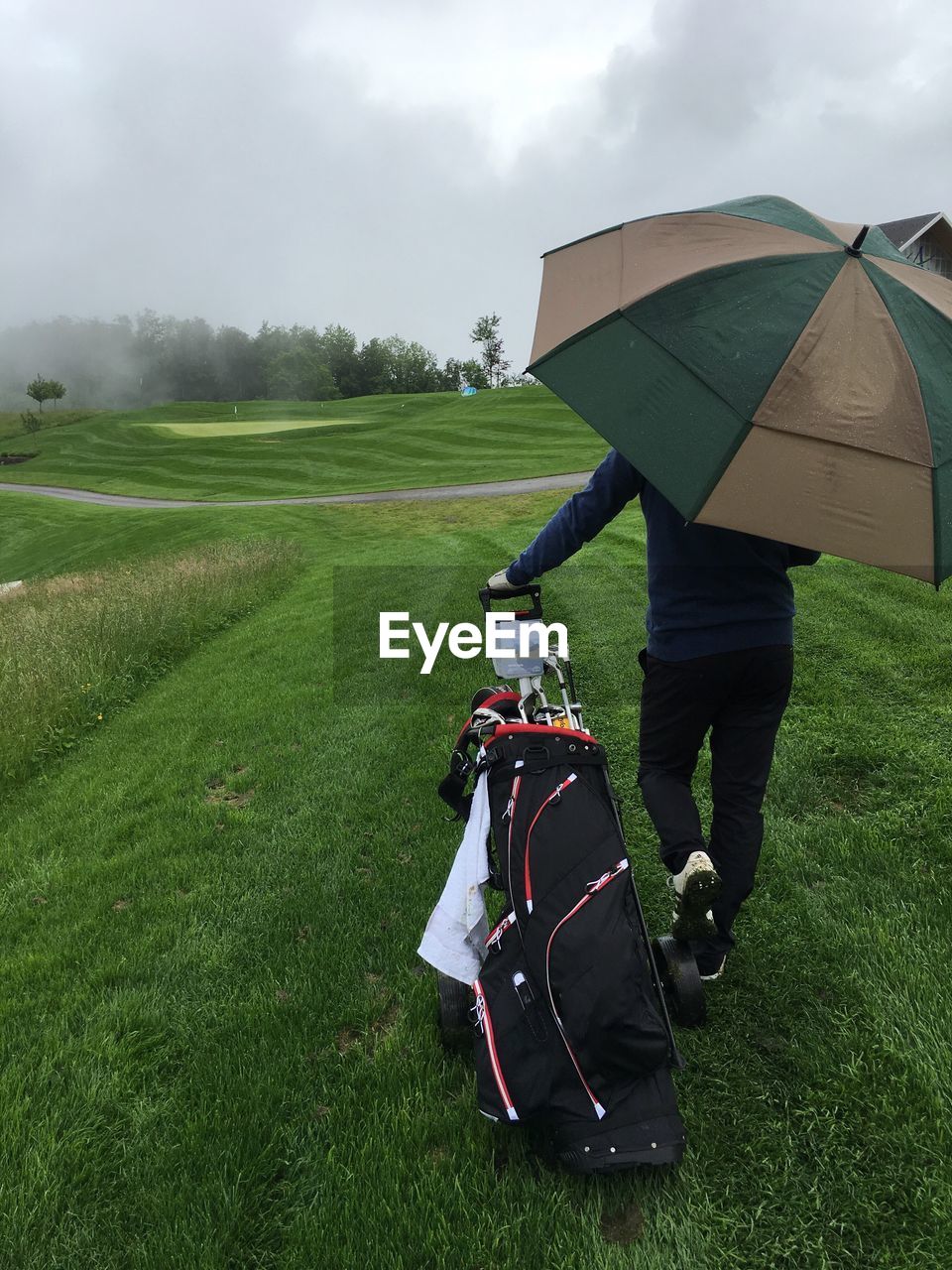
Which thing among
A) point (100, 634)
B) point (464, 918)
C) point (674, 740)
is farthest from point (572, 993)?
point (100, 634)

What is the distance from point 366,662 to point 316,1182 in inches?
206

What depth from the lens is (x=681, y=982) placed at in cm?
238

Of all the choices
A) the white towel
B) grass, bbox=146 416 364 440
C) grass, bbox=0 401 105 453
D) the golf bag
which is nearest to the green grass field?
the golf bag

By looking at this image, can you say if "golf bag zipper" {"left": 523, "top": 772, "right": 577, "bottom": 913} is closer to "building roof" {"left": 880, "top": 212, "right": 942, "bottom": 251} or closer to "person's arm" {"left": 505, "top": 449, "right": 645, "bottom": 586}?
"person's arm" {"left": 505, "top": 449, "right": 645, "bottom": 586}

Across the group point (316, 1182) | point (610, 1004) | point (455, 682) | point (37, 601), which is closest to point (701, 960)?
point (610, 1004)

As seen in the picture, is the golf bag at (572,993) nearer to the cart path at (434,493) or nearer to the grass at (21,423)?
the cart path at (434,493)

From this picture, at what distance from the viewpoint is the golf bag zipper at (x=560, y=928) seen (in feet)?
6.34

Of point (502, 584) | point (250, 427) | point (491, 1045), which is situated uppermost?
point (250, 427)

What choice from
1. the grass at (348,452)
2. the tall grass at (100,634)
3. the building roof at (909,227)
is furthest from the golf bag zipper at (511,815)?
the building roof at (909,227)

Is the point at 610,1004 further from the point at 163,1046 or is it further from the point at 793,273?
the point at 793,273

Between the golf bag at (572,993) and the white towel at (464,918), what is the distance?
0.27 feet

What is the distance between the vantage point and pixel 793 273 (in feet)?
6.21

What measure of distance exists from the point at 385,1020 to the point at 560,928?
1.09 meters

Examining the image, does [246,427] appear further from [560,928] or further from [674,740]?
[560,928]
